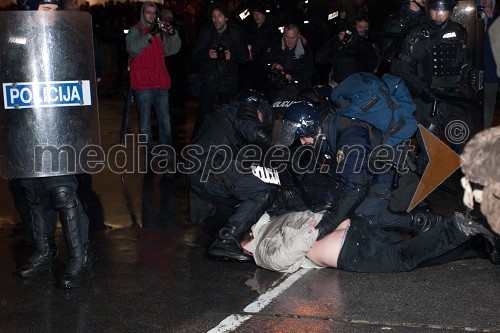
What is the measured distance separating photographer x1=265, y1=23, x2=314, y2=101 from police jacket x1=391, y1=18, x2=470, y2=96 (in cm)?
210

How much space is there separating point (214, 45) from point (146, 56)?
86 centimetres

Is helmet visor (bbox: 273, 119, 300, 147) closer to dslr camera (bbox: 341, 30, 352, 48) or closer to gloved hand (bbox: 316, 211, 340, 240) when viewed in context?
gloved hand (bbox: 316, 211, 340, 240)

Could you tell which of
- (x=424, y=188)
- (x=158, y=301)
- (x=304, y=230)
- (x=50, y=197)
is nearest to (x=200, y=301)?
(x=158, y=301)

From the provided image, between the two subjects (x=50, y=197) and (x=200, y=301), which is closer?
(x=200, y=301)

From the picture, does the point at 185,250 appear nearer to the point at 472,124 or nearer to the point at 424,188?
the point at 424,188

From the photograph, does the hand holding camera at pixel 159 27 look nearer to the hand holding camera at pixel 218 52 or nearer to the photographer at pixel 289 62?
the hand holding camera at pixel 218 52

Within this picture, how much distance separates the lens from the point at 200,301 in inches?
219

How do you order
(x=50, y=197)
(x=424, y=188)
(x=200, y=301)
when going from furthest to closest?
(x=424, y=188) → (x=50, y=197) → (x=200, y=301)

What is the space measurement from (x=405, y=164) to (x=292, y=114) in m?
0.97

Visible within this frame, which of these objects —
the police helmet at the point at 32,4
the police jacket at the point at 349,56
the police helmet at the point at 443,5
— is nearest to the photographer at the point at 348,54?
the police jacket at the point at 349,56

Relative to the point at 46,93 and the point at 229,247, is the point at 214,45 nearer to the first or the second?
the point at 229,247

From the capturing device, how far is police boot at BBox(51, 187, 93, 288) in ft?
19.3

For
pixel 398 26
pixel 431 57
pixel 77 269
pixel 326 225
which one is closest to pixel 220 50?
pixel 398 26

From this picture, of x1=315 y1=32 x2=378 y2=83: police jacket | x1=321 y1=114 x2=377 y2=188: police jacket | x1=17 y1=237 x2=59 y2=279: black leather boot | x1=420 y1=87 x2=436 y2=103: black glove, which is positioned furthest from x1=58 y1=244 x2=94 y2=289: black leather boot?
x1=315 y1=32 x2=378 y2=83: police jacket
